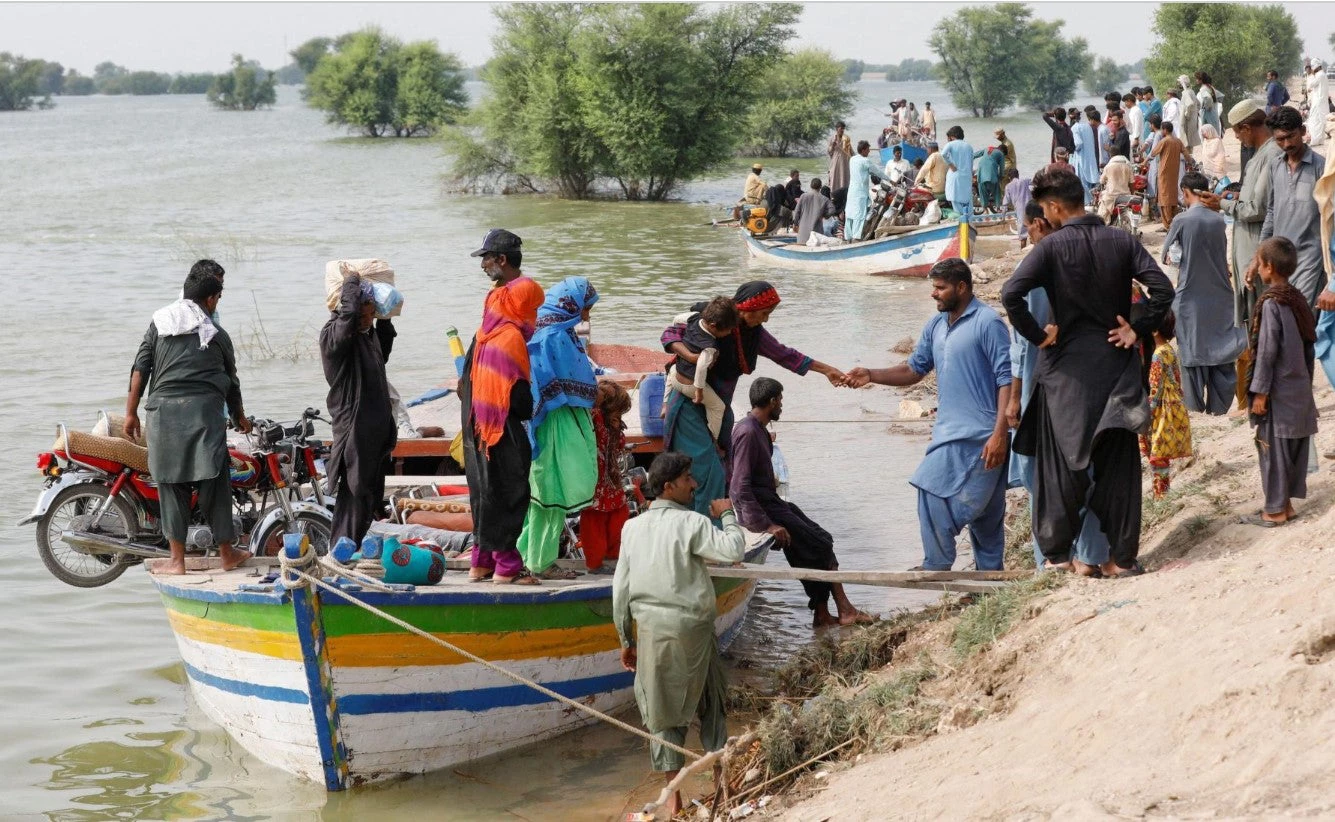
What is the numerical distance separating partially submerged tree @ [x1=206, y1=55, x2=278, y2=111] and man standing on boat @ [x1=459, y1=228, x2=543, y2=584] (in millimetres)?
137746

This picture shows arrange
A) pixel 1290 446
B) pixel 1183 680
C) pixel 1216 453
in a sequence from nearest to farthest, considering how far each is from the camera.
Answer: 1. pixel 1183 680
2. pixel 1290 446
3. pixel 1216 453

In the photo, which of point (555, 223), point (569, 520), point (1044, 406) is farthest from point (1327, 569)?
point (555, 223)

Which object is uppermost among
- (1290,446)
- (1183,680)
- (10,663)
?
(1290,446)

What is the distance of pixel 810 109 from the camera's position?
53125 mm

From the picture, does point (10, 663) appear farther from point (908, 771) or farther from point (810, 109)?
point (810, 109)

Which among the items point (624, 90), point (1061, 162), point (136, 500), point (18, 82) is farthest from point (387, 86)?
point (18, 82)

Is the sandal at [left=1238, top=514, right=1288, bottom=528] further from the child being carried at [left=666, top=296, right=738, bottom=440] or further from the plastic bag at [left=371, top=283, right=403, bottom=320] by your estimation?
the plastic bag at [left=371, top=283, right=403, bottom=320]

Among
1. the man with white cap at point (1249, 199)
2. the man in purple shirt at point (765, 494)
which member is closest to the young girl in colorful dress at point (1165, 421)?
the man with white cap at point (1249, 199)

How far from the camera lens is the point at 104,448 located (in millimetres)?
6926

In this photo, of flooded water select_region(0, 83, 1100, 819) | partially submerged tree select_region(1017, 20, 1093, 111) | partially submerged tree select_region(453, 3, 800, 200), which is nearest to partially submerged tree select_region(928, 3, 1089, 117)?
partially submerged tree select_region(1017, 20, 1093, 111)

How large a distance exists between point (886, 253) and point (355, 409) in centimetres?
1589

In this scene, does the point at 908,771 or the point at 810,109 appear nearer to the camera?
the point at 908,771

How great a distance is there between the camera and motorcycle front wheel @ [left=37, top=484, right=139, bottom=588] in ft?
22.8

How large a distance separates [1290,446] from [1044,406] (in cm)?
112
